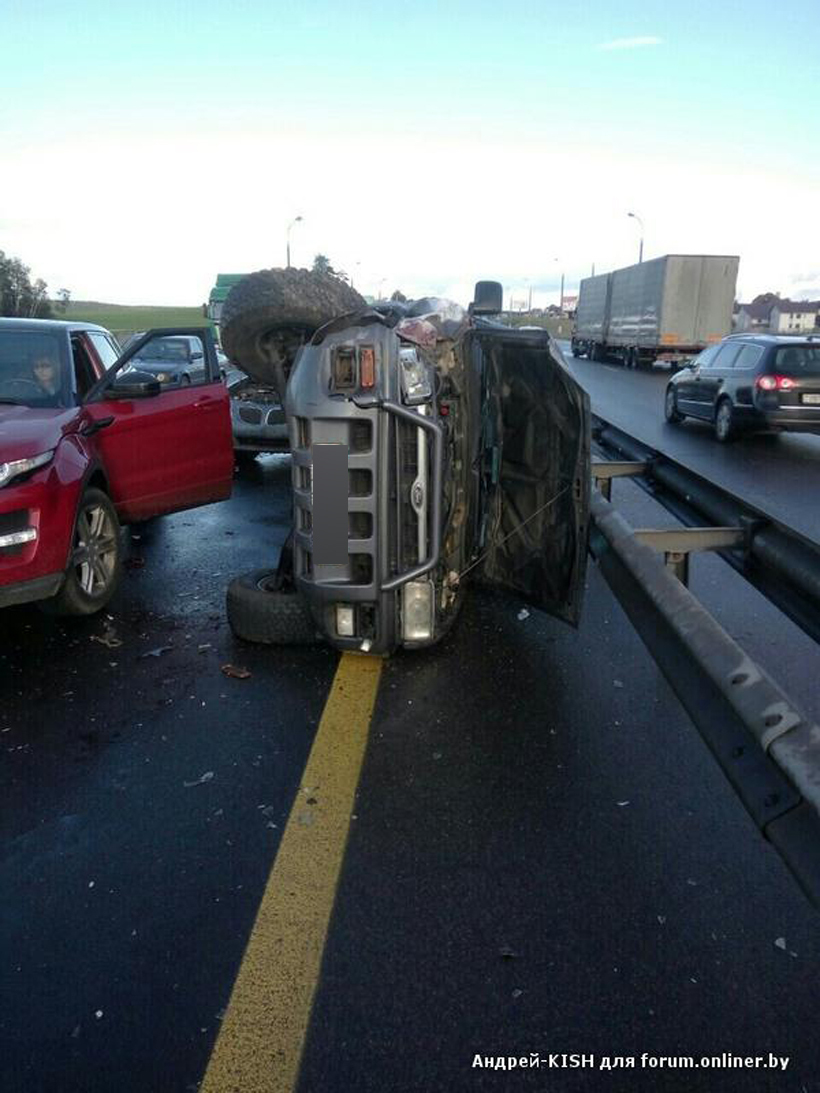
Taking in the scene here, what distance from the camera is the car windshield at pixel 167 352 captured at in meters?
13.3

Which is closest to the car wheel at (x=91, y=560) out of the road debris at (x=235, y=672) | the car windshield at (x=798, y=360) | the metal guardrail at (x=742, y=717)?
the road debris at (x=235, y=672)

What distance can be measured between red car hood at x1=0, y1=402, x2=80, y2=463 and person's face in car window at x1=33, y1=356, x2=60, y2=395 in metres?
0.35

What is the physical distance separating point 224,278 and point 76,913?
3337 cm

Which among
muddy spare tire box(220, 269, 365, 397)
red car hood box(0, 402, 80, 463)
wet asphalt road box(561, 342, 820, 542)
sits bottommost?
wet asphalt road box(561, 342, 820, 542)

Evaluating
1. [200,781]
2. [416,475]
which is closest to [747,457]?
[416,475]

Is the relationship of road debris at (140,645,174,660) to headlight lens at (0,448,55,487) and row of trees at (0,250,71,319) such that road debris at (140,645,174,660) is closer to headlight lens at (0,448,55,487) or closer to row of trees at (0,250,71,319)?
headlight lens at (0,448,55,487)

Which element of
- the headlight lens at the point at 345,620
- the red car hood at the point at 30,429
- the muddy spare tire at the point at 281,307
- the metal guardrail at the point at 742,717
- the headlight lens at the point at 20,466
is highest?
the muddy spare tire at the point at 281,307

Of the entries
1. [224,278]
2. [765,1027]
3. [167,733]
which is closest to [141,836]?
[167,733]

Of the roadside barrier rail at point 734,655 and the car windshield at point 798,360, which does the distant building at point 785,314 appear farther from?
the roadside barrier rail at point 734,655

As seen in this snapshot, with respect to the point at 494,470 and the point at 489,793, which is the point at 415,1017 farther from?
the point at 494,470

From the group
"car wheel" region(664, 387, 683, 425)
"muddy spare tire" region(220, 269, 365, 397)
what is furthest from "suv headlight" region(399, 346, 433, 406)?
"car wheel" region(664, 387, 683, 425)

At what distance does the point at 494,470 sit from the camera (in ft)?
16.1

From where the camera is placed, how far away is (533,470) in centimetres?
467

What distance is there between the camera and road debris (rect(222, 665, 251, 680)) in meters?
4.32
